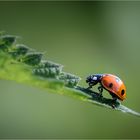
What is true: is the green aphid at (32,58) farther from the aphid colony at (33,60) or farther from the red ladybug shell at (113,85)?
the red ladybug shell at (113,85)

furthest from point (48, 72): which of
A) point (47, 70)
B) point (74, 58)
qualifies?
point (74, 58)

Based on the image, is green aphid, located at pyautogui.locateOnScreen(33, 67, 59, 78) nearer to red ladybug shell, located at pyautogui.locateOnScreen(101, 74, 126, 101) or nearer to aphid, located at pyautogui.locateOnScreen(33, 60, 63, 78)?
aphid, located at pyautogui.locateOnScreen(33, 60, 63, 78)

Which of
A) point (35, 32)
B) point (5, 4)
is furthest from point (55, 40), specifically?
point (5, 4)

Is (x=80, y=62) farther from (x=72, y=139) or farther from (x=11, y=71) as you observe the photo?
(x=11, y=71)

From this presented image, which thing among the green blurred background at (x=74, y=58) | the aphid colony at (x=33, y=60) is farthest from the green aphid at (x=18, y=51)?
the green blurred background at (x=74, y=58)

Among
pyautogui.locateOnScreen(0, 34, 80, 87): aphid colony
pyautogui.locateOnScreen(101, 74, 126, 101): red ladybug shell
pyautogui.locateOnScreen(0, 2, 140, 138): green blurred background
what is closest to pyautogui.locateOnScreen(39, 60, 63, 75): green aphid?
pyautogui.locateOnScreen(0, 34, 80, 87): aphid colony

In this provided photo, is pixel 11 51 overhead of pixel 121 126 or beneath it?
beneath

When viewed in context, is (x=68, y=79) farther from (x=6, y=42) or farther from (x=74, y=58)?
(x=74, y=58)

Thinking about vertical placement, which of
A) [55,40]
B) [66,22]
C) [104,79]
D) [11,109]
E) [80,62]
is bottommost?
[104,79]
